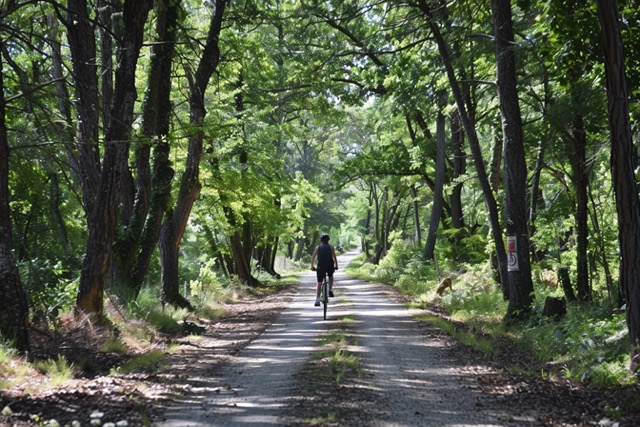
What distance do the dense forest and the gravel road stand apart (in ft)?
6.89

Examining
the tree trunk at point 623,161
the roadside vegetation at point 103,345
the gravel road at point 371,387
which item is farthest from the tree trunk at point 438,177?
the tree trunk at point 623,161

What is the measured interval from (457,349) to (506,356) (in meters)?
0.92

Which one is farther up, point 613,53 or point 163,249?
point 613,53

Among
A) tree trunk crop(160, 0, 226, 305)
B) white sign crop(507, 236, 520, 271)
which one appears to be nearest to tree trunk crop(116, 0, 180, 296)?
tree trunk crop(160, 0, 226, 305)

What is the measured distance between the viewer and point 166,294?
14516 millimetres

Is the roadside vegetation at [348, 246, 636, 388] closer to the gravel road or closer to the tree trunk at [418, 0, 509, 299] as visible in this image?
the gravel road

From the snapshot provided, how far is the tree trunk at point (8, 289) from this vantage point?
736cm

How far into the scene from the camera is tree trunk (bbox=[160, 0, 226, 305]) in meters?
13.9

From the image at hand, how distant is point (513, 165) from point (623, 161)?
16.5 feet

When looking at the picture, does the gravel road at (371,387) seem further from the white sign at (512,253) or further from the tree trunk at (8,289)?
the tree trunk at (8,289)

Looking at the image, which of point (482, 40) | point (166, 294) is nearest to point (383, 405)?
point (482, 40)

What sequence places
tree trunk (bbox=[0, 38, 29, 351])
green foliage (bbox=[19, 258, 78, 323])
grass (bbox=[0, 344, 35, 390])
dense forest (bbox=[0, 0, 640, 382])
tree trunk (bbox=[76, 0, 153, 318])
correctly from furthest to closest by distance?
tree trunk (bbox=[76, 0, 153, 318]) < green foliage (bbox=[19, 258, 78, 323]) < dense forest (bbox=[0, 0, 640, 382]) < tree trunk (bbox=[0, 38, 29, 351]) < grass (bbox=[0, 344, 35, 390])

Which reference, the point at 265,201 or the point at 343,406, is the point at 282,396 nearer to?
the point at 343,406

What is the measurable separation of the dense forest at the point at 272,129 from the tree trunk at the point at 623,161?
16 mm
